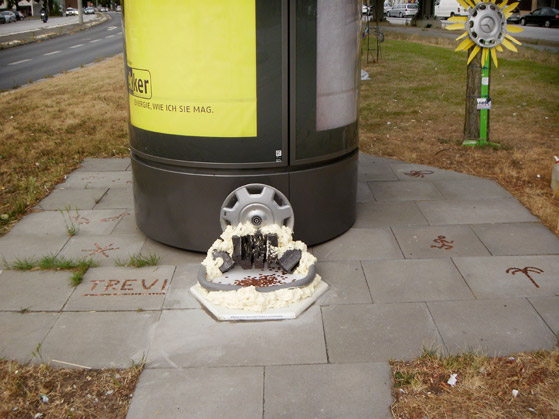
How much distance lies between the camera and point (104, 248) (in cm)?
577

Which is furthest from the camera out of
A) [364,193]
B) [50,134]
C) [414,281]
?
[50,134]

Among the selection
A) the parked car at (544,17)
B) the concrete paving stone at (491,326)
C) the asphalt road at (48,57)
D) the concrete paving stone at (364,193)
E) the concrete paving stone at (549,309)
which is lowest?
the concrete paving stone at (491,326)

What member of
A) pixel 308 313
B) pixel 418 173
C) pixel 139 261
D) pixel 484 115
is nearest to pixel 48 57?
pixel 484 115

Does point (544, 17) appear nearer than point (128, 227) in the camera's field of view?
No

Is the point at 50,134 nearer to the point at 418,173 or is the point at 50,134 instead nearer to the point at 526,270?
the point at 418,173

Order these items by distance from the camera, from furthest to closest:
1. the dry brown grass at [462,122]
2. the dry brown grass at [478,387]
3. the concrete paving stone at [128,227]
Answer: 1. the dry brown grass at [462,122]
2. the concrete paving stone at [128,227]
3. the dry brown grass at [478,387]

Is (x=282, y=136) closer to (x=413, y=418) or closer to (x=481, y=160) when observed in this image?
(x=413, y=418)

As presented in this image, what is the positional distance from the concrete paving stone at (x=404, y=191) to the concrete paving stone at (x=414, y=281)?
1817 mm

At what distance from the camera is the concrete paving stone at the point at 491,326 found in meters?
4.02

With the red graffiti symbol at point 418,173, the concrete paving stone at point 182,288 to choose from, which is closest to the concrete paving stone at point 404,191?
the red graffiti symbol at point 418,173

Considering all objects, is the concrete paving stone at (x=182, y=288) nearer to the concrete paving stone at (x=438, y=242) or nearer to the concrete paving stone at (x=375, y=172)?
the concrete paving stone at (x=438, y=242)

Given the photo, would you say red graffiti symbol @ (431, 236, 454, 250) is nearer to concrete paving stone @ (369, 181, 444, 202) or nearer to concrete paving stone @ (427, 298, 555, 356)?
concrete paving stone @ (427, 298, 555, 356)

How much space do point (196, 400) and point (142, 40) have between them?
10.2 ft

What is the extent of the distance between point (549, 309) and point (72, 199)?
544 centimetres
